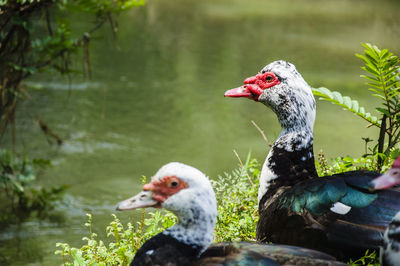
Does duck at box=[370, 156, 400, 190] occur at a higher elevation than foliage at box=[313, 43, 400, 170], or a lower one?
lower

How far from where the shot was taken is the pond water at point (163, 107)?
5410 mm

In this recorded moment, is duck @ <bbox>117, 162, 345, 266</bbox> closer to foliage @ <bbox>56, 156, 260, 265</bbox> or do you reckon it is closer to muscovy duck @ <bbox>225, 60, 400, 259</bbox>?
muscovy duck @ <bbox>225, 60, 400, 259</bbox>

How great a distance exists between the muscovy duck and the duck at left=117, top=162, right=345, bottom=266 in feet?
0.88

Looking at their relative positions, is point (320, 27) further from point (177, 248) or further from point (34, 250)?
point (177, 248)

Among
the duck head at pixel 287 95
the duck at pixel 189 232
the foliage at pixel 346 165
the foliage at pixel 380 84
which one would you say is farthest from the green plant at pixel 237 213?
the duck at pixel 189 232

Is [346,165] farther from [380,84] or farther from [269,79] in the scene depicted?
[269,79]

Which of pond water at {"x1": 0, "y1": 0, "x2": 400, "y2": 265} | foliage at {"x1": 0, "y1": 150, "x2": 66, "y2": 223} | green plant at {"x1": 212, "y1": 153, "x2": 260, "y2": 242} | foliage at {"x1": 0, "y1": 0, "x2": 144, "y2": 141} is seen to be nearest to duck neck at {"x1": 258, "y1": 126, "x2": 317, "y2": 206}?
green plant at {"x1": 212, "y1": 153, "x2": 260, "y2": 242}

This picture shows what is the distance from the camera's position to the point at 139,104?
7.89 m

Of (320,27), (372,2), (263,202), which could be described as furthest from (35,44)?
(372,2)

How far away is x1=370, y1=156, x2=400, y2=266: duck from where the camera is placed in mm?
1974

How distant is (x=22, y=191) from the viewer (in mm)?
4613

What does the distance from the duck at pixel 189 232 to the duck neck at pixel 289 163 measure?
66cm

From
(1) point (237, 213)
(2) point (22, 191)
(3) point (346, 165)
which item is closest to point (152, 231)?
(1) point (237, 213)

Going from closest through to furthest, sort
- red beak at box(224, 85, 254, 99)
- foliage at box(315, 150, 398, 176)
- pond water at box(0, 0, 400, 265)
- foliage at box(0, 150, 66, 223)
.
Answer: red beak at box(224, 85, 254, 99), foliage at box(315, 150, 398, 176), foliage at box(0, 150, 66, 223), pond water at box(0, 0, 400, 265)
